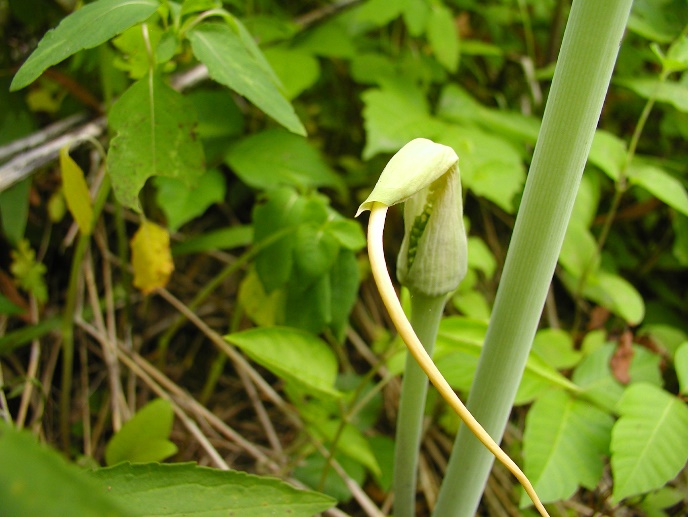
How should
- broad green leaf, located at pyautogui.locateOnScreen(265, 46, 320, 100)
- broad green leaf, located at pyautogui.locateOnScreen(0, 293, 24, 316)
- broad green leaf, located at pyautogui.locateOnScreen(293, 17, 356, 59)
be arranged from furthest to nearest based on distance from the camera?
1. broad green leaf, located at pyautogui.locateOnScreen(293, 17, 356, 59)
2. broad green leaf, located at pyautogui.locateOnScreen(265, 46, 320, 100)
3. broad green leaf, located at pyautogui.locateOnScreen(0, 293, 24, 316)

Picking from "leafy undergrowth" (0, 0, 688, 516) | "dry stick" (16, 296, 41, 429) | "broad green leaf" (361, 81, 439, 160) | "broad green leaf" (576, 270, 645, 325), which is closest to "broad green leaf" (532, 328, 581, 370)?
"leafy undergrowth" (0, 0, 688, 516)

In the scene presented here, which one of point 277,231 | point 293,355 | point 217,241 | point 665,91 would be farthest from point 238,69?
point 665,91

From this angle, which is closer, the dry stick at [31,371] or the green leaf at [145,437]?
the green leaf at [145,437]

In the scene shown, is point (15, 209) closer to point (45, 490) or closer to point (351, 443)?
point (351, 443)

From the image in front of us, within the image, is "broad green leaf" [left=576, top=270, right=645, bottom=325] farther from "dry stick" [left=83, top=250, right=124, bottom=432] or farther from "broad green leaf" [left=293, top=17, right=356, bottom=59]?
"dry stick" [left=83, top=250, right=124, bottom=432]

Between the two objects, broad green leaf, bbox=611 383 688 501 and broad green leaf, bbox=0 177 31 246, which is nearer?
broad green leaf, bbox=611 383 688 501

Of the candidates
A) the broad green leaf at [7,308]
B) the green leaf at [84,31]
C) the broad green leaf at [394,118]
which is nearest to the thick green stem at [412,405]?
the green leaf at [84,31]

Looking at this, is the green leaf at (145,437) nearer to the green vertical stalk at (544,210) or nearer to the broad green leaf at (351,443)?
the broad green leaf at (351,443)
